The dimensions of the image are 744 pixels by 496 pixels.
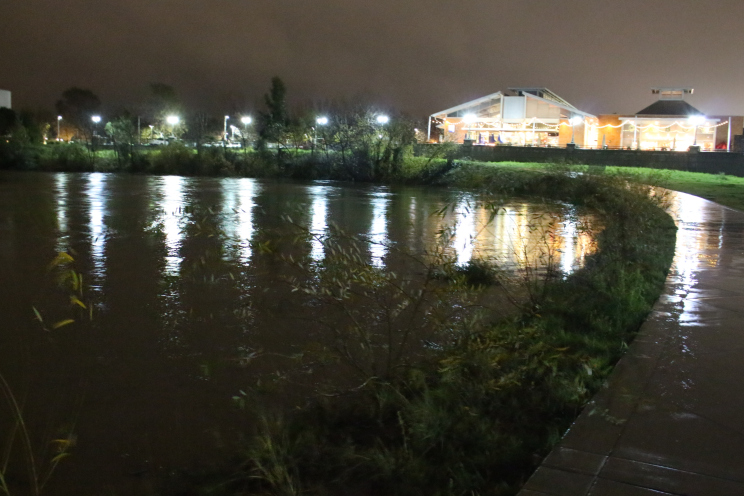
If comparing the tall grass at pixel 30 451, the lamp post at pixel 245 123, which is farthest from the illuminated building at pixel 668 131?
the tall grass at pixel 30 451

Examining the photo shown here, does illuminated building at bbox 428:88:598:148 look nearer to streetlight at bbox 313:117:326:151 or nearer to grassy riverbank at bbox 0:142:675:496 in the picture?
streetlight at bbox 313:117:326:151

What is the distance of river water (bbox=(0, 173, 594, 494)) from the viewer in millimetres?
5578

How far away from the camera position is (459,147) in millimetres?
45344

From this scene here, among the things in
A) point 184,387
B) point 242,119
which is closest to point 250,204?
point 184,387

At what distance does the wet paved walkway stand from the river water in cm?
188

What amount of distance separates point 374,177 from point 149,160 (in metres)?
17.1

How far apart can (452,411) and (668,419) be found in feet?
4.88

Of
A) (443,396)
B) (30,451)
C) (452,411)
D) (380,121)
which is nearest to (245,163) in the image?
(380,121)

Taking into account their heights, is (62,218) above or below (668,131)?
below

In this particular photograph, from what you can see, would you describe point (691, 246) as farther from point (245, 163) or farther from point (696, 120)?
point (696, 120)

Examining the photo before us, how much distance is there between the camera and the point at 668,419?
→ 16.4 ft

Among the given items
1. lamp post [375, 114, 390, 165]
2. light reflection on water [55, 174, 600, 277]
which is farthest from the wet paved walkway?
lamp post [375, 114, 390, 165]

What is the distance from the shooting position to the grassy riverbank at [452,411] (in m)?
4.77

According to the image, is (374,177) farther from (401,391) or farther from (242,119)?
(401,391)
